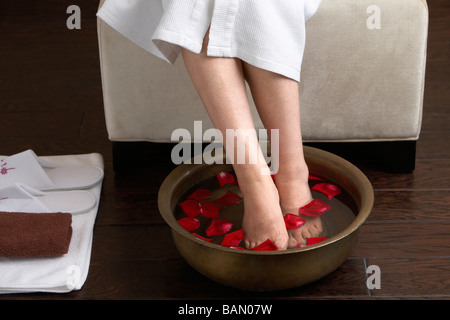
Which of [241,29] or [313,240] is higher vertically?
[241,29]

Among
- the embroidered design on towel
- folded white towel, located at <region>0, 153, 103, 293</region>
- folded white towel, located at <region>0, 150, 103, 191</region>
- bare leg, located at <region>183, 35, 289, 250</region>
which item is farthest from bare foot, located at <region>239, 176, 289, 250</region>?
the embroidered design on towel

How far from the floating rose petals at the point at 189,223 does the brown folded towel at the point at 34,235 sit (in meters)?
0.24

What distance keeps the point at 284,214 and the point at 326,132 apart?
0.31 m

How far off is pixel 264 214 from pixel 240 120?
190 millimetres

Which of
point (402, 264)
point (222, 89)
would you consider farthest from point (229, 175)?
point (402, 264)

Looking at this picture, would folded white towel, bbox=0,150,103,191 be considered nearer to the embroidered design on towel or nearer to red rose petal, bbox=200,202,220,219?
the embroidered design on towel

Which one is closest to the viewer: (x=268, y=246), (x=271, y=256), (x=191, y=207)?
(x=271, y=256)

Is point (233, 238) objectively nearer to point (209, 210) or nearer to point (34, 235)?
point (209, 210)

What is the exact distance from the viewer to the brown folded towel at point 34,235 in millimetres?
1358

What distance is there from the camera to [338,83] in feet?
5.08

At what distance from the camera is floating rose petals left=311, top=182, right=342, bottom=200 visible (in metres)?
1.44

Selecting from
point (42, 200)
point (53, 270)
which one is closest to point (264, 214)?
point (53, 270)

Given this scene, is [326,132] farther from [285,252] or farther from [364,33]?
[285,252]

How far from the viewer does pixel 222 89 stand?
1267 mm
